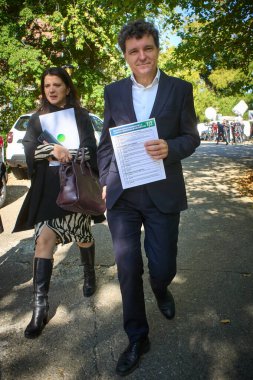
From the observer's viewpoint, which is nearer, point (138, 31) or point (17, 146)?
point (138, 31)

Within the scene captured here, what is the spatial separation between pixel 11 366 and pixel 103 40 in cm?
1265

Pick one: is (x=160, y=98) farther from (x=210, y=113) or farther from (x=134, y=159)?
(x=210, y=113)

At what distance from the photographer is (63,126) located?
2982 millimetres

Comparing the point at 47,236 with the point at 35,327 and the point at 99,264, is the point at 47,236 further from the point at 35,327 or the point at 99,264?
the point at 99,264

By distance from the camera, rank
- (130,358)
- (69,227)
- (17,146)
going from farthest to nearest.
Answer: (17,146) → (69,227) → (130,358)

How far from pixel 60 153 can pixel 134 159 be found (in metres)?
0.70

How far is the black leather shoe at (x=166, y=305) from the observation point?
9.66ft

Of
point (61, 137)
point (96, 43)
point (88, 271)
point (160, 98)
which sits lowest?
point (88, 271)

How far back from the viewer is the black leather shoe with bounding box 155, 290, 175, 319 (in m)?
2.95

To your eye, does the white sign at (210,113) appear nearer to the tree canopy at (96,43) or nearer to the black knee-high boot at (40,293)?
the tree canopy at (96,43)

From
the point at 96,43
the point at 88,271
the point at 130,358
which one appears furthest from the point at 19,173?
the point at 130,358

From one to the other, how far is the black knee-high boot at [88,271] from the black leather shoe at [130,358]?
1.04m

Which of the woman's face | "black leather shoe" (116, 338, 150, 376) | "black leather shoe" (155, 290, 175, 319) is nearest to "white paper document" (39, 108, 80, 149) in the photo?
the woman's face

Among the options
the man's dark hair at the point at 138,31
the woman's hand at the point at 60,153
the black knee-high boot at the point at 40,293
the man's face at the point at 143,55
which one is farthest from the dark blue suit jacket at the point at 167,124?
the black knee-high boot at the point at 40,293
